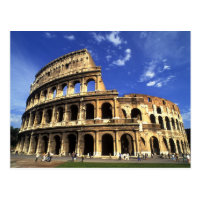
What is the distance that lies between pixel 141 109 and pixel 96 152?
379 inches

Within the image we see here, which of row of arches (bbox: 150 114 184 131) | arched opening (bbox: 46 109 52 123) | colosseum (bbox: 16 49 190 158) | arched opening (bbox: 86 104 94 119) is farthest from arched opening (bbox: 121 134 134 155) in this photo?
arched opening (bbox: 46 109 52 123)

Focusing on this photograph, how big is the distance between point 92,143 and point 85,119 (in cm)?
378

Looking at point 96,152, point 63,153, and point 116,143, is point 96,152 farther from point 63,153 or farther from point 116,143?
point 63,153

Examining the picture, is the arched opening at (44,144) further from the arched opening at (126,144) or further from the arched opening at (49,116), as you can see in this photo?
the arched opening at (126,144)

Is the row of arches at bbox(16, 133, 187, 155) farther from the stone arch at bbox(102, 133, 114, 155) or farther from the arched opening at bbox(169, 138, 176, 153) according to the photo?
the arched opening at bbox(169, 138, 176, 153)

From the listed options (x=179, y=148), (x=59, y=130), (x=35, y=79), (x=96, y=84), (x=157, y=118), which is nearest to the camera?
(x=59, y=130)

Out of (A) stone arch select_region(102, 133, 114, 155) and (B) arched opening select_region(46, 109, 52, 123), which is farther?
(B) arched opening select_region(46, 109, 52, 123)

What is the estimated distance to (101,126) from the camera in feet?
49.8

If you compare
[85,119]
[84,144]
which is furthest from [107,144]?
[85,119]

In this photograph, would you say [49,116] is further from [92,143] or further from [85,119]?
[92,143]

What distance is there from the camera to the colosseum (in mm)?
15062

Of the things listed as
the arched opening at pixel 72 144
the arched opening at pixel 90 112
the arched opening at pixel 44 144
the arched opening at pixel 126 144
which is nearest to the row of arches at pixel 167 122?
the arched opening at pixel 126 144

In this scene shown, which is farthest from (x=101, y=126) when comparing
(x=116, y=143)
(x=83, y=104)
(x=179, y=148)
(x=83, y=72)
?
(x=179, y=148)

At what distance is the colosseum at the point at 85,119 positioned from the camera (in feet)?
49.4
